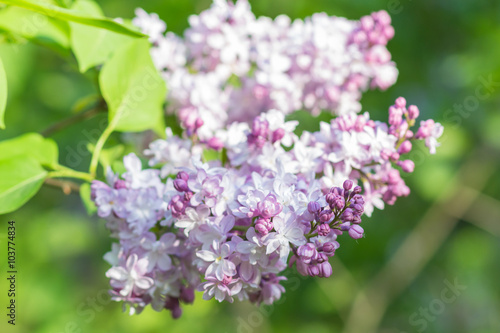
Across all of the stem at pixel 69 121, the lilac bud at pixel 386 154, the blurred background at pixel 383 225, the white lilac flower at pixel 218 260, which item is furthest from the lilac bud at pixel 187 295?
the blurred background at pixel 383 225

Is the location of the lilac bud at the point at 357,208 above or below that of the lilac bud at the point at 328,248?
above

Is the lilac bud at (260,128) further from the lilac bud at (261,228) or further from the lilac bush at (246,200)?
the lilac bud at (261,228)

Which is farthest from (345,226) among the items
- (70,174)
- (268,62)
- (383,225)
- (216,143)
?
(383,225)

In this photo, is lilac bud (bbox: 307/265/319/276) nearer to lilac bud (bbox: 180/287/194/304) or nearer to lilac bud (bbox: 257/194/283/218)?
lilac bud (bbox: 257/194/283/218)

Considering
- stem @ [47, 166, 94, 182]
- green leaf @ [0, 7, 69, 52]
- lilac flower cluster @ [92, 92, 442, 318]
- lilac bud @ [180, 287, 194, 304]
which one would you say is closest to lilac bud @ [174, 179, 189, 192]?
lilac flower cluster @ [92, 92, 442, 318]

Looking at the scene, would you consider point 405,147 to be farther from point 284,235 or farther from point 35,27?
point 35,27

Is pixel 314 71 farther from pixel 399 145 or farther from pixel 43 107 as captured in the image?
pixel 43 107
